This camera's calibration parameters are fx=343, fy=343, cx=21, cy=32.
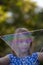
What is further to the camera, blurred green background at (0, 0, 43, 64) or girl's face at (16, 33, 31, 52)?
blurred green background at (0, 0, 43, 64)

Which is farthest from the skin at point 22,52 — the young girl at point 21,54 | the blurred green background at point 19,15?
the blurred green background at point 19,15

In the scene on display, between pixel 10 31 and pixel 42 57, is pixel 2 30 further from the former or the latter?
pixel 42 57

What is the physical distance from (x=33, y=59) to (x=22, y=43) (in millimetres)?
187

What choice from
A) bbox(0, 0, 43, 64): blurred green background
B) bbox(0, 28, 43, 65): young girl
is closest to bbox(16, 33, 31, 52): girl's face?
bbox(0, 28, 43, 65): young girl

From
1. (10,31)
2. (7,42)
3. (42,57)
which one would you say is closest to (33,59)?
(42,57)

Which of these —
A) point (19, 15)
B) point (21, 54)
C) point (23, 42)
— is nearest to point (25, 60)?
point (21, 54)

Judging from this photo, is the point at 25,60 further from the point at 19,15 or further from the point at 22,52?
the point at 19,15

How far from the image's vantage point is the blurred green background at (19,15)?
479 centimetres

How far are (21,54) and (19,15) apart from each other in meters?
1.70

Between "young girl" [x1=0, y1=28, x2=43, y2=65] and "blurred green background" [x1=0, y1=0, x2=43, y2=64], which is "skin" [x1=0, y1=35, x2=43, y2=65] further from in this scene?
"blurred green background" [x1=0, y1=0, x2=43, y2=64]

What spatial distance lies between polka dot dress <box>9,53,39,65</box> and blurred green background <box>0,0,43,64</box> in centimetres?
141

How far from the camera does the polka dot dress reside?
3261 millimetres

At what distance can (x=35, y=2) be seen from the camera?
484 cm

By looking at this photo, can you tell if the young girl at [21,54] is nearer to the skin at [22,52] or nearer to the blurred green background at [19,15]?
the skin at [22,52]
